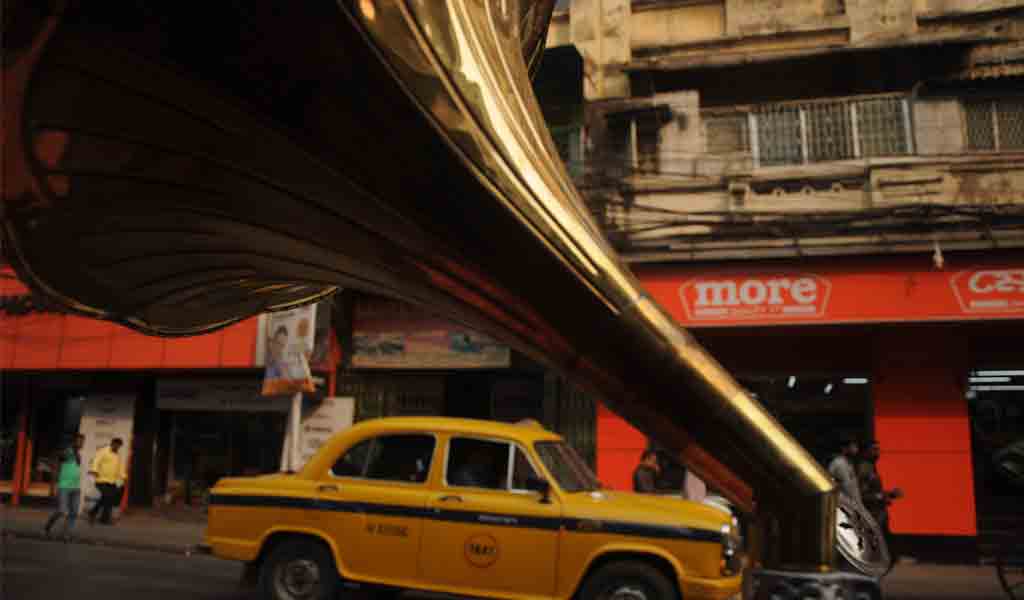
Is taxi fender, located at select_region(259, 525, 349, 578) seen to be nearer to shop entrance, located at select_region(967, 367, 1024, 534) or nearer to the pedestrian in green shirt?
the pedestrian in green shirt

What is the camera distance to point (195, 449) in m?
13.9

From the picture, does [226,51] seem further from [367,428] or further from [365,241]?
[367,428]

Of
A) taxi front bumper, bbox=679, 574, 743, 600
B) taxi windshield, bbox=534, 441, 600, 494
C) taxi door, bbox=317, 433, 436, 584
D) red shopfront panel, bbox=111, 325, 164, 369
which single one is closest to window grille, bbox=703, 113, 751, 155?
taxi windshield, bbox=534, 441, 600, 494

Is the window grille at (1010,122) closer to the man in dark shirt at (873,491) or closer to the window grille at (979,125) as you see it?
the window grille at (979,125)

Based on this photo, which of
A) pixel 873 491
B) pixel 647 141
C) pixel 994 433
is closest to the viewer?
pixel 873 491

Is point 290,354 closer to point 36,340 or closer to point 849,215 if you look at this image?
point 36,340

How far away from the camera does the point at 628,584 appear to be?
5.10m

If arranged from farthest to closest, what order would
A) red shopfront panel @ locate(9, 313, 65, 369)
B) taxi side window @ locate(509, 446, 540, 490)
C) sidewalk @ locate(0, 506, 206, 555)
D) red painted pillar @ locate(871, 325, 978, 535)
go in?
red shopfront panel @ locate(9, 313, 65, 369)
sidewalk @ locate(0, 506, 206, 555)
red painted pillar @ locate(871, 325, 978, 535)
taxi side window @ locate(509, 446, 540, 490)

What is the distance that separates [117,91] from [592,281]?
52 cm

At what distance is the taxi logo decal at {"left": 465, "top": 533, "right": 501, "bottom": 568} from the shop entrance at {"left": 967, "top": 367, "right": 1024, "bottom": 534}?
307 inches

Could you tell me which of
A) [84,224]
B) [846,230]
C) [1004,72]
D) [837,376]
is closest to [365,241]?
[84,224]

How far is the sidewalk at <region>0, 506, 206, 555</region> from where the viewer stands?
1010cm

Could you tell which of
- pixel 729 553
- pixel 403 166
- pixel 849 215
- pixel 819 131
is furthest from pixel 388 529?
pixel 819 131

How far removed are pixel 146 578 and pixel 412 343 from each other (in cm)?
530
